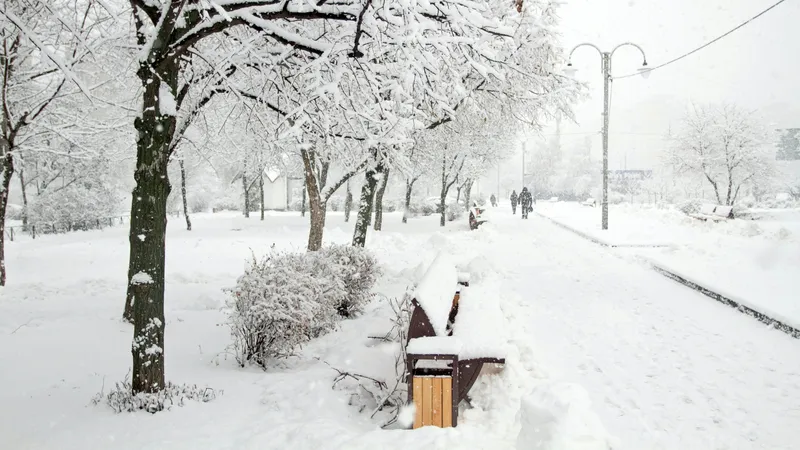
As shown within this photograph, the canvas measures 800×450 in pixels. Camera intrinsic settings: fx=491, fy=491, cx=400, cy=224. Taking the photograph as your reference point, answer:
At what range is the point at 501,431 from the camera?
427 cm

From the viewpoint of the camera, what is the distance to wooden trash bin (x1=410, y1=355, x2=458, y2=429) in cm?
418

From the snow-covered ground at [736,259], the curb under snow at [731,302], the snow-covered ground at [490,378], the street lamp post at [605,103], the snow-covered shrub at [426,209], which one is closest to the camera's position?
the snow-covered ground at [490,378]

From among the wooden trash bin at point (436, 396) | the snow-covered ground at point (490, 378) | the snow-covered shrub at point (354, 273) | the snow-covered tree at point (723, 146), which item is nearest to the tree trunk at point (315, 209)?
the snow-covered ground at point (490, 378)

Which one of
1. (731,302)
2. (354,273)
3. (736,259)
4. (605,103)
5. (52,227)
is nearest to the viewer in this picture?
(354,273)

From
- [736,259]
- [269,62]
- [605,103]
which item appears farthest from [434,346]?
[605,103]

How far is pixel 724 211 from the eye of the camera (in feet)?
81.5

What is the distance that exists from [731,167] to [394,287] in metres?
38.8

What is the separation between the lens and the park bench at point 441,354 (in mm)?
4188

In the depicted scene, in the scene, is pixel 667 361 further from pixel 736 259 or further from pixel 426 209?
pixel 426 209

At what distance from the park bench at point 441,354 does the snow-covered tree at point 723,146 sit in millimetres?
40336

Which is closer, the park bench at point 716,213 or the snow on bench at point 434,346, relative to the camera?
the snow on bench at point 434,346

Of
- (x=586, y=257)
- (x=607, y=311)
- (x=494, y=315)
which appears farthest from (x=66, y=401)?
(x=586, y=257)

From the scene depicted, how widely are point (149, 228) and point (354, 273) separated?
3.98 metres

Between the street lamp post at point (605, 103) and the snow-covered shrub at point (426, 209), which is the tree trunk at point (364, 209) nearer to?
the street lamp post at point (605, 103)
